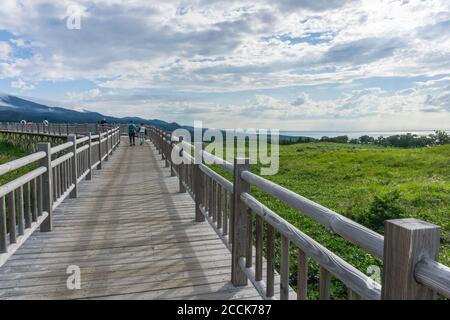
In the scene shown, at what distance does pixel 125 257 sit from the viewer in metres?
4.76

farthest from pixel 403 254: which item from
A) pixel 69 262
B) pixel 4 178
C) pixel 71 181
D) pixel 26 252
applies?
pixel 4 178

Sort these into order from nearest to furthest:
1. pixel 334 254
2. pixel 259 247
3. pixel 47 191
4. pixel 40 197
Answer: pixel 334 254
pixel 259 247
pixel 40 197
pixel 47 191

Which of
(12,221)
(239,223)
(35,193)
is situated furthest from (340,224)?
(35,193)

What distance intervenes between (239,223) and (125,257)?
5.59ft

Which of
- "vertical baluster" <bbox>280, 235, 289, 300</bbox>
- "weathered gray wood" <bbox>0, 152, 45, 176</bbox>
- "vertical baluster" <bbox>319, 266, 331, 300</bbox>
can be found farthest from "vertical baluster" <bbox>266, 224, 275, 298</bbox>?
"weathered gray wood" <bbox>0, 152, 45, 176</bbox>

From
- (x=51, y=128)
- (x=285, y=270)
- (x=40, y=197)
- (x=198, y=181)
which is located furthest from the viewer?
(x=51, y=128)

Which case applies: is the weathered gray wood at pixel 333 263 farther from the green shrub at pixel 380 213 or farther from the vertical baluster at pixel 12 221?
the green shrub at pixel 380 213

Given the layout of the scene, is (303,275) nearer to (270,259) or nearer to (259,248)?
(270,259)

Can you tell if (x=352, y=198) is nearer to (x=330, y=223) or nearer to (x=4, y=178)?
(x=330, y=223)

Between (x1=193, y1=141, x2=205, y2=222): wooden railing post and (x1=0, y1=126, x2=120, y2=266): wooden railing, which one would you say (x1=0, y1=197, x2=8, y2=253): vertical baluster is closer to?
(x1=0, y1=126, x2=120, y2=266): wooden railing

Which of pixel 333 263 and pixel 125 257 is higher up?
pixel 333 263

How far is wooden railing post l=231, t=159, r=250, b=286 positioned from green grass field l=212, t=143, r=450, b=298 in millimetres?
1031

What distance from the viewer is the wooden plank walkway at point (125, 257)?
3.85 metres
